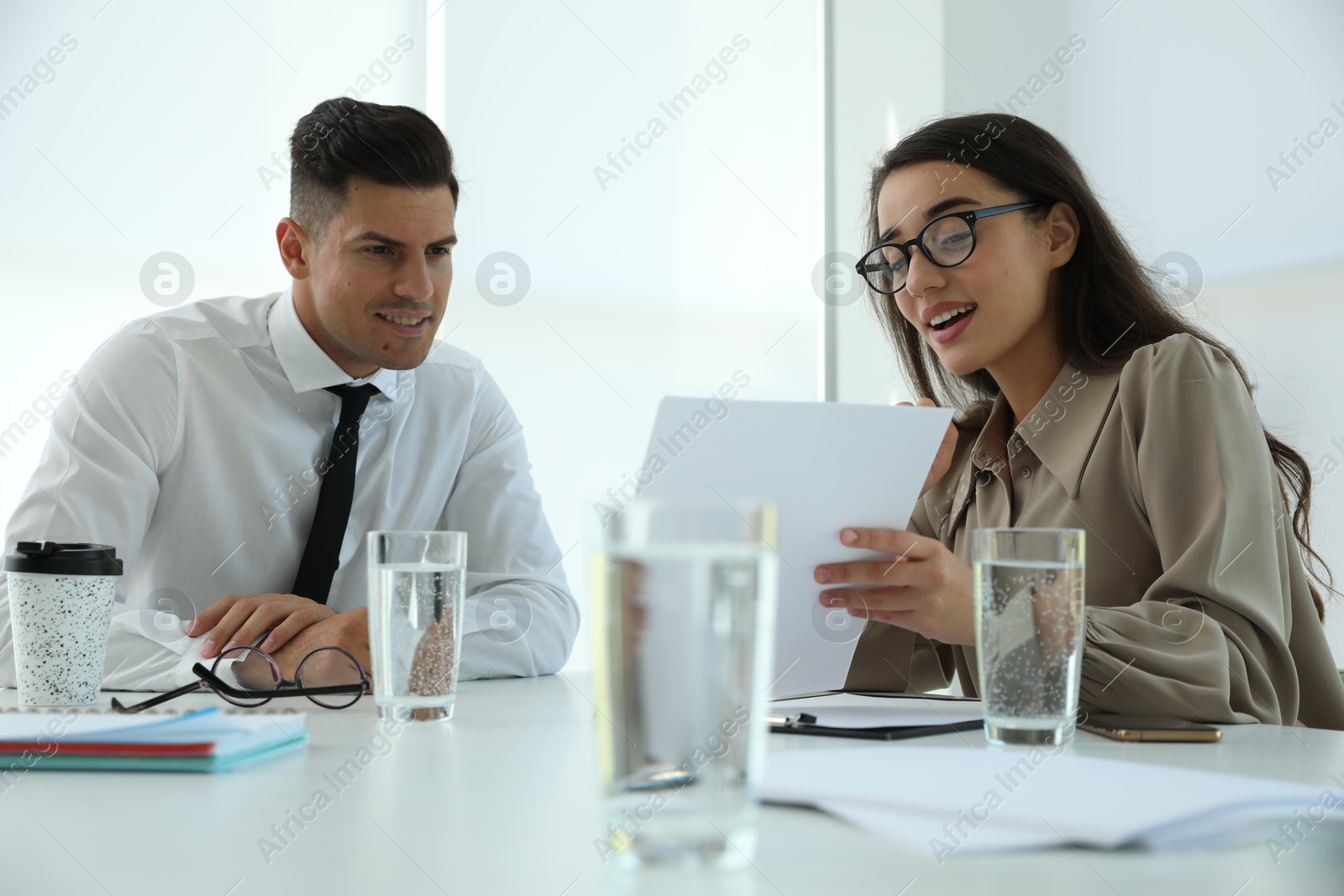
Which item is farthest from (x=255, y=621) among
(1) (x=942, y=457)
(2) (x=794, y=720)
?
(1) (x=942, y=457)

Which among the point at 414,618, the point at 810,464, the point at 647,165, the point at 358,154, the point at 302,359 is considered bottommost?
the point at 414,618

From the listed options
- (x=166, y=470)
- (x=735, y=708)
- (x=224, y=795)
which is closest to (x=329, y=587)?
(x=166, y=470)

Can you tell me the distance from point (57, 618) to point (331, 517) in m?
0.82

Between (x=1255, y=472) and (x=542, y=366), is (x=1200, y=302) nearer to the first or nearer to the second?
(x=1255, y=472)

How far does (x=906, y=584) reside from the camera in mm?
1110

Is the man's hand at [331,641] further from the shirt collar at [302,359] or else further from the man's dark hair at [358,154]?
the man's dark hair at [358,154]

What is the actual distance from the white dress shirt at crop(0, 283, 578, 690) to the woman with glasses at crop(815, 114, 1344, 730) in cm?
65

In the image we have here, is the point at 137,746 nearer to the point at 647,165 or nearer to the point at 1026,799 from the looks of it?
the point at 1026,799

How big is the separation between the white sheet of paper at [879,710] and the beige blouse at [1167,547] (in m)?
0.14

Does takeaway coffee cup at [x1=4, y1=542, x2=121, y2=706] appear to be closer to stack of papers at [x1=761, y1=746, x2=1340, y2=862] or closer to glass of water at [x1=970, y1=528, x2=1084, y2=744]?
stack of papers at [x1=761, y1=746, x2=1340, y2=862]

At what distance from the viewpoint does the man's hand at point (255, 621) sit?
4.32ft

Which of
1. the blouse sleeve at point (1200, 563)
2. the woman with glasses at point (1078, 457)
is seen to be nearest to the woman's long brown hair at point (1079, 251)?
the woman with glasses at point (1078, 457)

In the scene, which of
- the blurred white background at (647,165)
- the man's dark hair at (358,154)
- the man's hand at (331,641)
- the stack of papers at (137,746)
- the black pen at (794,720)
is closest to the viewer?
the stack of papers at (137,746)

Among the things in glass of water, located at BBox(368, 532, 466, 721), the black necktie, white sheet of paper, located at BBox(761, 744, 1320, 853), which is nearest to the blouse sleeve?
white sheet of paper, located at BBox(761, 744, 1320, 853)
